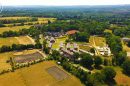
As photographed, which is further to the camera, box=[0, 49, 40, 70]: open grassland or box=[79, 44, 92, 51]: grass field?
box=[79, 44, 92, 51]: grass field

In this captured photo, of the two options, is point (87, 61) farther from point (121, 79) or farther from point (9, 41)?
point (9, 41)

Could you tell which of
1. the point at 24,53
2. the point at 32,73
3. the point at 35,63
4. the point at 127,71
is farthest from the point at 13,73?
the point at 127,71

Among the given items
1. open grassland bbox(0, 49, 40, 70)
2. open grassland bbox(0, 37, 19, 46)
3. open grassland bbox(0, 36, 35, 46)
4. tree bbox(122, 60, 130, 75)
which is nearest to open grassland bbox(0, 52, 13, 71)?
open grassland bbox(0, 49, 40, 70)

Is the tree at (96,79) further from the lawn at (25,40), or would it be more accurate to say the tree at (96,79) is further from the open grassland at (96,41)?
the lawn at (25,40)

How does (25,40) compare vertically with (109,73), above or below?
below

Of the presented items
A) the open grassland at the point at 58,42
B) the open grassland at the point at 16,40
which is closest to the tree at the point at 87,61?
the open grassland at the point at 58,42

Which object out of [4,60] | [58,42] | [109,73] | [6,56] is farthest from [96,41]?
[109,73]

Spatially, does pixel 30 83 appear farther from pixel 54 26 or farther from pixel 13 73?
pixel 54 26

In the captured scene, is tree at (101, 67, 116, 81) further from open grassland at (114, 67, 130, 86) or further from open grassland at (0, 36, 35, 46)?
open grassland at (0, 36, 35, 46)
